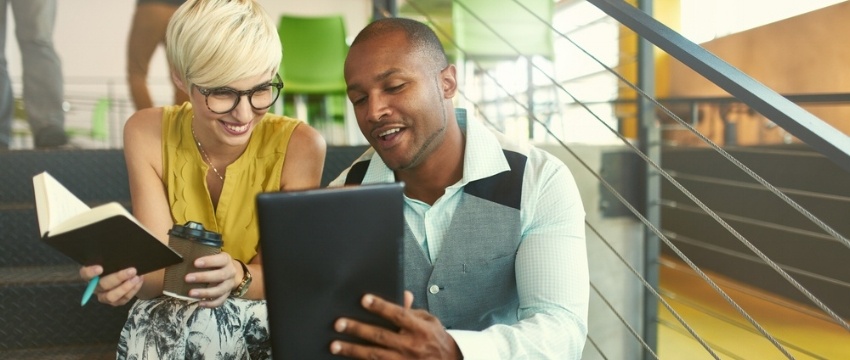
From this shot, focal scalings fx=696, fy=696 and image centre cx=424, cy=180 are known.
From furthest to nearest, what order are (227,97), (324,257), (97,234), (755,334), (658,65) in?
(658,65) < (755,334) < (227,97) < (97,234) < (324,257)

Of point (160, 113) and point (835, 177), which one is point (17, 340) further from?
point (835, 177)

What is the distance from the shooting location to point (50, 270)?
1.87m

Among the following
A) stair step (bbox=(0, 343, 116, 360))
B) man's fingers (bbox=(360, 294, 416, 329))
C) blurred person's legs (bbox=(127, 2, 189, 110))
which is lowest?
stair step (bbox=(0, 343, 116, 360))

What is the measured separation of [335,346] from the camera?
88cm

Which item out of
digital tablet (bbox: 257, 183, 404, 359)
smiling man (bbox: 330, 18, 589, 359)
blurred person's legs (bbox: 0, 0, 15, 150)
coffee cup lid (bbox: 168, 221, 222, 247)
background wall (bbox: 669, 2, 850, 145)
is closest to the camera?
digital tablet (bbox: 257, 183, 404, 359)

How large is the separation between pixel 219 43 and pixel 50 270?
97cm

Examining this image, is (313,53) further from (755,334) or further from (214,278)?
(755,334)

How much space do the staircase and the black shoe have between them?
46cm

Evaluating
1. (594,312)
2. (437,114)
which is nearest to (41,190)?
(437,114)

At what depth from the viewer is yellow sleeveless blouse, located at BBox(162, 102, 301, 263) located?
146 centimetres

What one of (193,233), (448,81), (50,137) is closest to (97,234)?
(193,233)

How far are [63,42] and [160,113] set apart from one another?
6642 millimetres

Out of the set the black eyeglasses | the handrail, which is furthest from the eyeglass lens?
the handrail

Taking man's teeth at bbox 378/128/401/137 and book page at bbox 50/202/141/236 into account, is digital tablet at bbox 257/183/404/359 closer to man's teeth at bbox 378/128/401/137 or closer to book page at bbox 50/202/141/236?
book page at bbox 50/202/141/236
